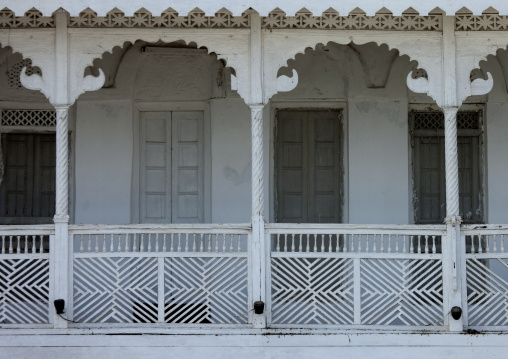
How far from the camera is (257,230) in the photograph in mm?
8969

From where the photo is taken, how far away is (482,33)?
9094 mm

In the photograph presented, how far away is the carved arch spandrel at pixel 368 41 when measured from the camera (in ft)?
29.7

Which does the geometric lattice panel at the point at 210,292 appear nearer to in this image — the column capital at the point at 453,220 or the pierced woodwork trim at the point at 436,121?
the column capital at the point at 453,220

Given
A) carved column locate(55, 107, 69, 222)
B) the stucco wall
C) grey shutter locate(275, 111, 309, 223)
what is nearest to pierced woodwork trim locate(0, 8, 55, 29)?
carved column locate(55, 107, 69, 222)

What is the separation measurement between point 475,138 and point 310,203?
2.29m

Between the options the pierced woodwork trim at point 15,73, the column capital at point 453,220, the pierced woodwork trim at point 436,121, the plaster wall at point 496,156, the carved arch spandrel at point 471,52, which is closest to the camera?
the column capital at point 453,220

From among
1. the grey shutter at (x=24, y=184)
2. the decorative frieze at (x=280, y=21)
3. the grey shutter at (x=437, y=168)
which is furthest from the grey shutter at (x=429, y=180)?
the grey shutter at (x=24, y=184)

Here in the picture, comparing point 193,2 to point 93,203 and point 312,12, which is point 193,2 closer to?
point 312,12

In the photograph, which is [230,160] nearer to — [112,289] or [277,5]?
[112,289]

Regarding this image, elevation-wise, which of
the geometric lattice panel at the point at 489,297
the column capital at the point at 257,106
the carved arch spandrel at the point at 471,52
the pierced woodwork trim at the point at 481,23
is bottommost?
the geometric lattice panel at the point at 489,297

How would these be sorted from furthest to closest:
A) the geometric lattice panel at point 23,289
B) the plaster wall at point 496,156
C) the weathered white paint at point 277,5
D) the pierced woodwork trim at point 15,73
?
the plaster wall at point 496,156 → the pierced woodwork trim at point 15,73 → the geometric lattice panel at point 23,289 → the weathered white paint at point 277,5

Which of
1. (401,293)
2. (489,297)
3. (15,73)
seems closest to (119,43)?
(15,73)

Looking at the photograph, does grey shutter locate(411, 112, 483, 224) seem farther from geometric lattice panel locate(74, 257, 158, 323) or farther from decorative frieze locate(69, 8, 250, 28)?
geometric lattice panel locate(74, 257, 158, 323)

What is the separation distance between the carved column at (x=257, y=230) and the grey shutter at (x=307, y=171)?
6.83 feet
